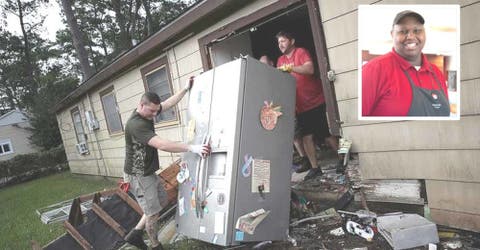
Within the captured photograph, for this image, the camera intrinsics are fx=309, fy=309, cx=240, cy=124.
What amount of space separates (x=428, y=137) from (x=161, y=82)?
4.71 m

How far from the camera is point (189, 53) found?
5.03 meters

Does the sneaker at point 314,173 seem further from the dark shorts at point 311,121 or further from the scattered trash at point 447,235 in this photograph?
the scattered trash at point 447,235

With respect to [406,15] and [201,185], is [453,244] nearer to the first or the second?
[406,15]

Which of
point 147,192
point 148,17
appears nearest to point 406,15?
point 147,192

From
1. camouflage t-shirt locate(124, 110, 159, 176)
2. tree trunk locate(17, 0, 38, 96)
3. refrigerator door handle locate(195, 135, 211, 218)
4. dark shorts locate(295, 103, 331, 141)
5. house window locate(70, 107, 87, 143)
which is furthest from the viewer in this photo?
tree trunk locate(17, 0, 38, 96)

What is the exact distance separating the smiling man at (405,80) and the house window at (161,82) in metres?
3.90

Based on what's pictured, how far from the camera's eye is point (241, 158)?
2.61 m

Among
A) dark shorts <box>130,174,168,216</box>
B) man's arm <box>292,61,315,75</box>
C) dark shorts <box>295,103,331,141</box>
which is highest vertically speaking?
man's arm <box>292,61,315,75</box>

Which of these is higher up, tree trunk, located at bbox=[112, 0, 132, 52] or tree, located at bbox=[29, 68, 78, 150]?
tree trunk, located at bbox=[112, 0, 132, 52]

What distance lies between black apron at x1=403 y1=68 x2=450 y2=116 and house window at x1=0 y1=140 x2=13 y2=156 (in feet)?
100

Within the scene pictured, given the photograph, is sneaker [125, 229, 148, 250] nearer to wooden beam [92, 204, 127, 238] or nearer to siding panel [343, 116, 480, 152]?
wooden beam [92, 204, 127, 238]

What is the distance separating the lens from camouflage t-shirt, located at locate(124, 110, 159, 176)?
3.12 meters

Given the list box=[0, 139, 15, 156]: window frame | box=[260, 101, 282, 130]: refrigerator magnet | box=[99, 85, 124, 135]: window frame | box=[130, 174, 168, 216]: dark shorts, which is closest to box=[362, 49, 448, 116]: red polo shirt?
box=[260, 101, 282, 130]: refrigerator magnet

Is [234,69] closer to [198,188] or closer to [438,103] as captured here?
[198,188]
